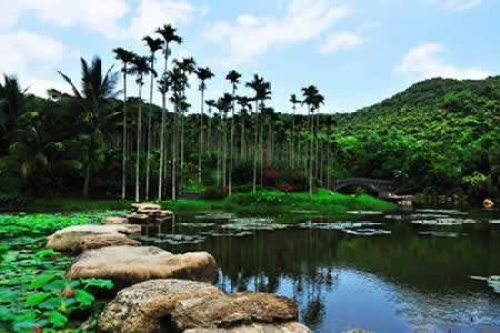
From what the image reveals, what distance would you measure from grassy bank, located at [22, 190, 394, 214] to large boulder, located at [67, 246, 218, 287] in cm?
2381

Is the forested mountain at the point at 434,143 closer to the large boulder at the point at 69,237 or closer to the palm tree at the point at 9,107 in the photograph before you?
the palm tree at the point at 9,107

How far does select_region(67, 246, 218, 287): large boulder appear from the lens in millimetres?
8836

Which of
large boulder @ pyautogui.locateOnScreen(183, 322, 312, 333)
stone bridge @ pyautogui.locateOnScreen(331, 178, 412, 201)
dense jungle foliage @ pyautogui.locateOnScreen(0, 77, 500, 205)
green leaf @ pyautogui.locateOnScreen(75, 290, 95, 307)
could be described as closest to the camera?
large boulder @ pyautogui.locateOnScreen(183, 322, 312, 333)

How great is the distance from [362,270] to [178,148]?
1981 inches

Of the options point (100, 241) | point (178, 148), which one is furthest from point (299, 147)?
point (100, 241)

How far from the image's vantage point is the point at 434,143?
89.7 m

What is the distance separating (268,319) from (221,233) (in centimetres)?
1562

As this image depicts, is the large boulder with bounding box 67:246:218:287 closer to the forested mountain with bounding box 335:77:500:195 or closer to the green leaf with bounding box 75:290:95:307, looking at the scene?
the green leaf with bounding box 75:290:95:307

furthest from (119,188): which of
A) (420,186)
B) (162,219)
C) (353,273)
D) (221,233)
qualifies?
(420,186)

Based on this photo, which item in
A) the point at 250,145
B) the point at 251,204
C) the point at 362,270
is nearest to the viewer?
the point at 362,270

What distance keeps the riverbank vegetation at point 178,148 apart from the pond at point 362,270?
16.0m

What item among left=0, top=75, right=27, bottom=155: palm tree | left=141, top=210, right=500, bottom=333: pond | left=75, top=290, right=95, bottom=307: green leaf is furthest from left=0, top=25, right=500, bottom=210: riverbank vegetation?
left=75, top=290, right=95, bottom=307: green leaf

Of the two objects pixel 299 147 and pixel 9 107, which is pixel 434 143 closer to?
pixel 299 147

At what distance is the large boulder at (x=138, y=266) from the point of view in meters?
8.84
